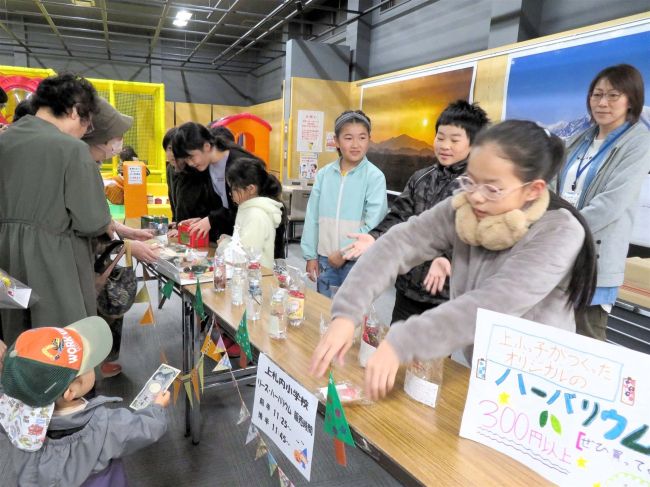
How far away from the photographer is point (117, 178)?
4742 mm

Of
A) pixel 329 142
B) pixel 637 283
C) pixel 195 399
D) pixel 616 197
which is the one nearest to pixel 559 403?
pixel 616 197

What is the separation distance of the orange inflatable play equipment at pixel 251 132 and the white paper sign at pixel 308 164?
7.41ft

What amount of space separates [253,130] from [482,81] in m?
5.67

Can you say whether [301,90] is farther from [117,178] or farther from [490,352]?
[490,352]

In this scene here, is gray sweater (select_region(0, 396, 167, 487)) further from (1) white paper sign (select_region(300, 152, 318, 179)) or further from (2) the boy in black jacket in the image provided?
(1) white paper sign (select_region(300, 152, 318, 179))

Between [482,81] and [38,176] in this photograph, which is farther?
[482,81]

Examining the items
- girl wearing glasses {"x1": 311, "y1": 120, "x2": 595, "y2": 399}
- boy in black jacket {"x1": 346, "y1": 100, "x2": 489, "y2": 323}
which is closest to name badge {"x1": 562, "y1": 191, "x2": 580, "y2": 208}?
boy in black jacket {"x1": 346, "y1": 100, "x2": 489, "y2": 323}

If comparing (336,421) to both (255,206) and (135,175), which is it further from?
(135,175)

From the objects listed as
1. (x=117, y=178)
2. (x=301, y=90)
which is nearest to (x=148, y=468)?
(x=117, y=178)

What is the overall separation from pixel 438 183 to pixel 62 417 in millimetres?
1558

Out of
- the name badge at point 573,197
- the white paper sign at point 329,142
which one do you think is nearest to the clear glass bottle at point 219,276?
the name badge at point 573,197

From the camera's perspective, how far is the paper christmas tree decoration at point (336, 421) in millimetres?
911

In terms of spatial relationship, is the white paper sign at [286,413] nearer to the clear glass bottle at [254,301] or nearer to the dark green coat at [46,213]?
the clear glass bottle at [254,301]

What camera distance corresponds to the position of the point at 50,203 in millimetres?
1691
